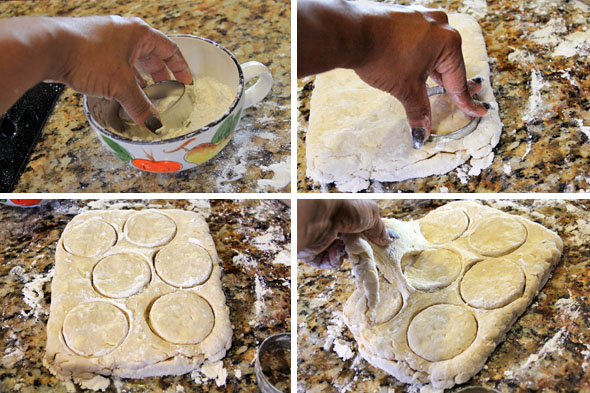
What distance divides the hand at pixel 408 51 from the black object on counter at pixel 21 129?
0.85 metres

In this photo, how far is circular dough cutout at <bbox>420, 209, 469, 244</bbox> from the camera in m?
1.20

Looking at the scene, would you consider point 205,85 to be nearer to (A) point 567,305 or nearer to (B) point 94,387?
(B) point 94,387

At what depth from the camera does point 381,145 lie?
114 centimetres

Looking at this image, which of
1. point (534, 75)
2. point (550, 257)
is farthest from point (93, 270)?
point (534, 75)

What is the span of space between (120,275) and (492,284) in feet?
2.60

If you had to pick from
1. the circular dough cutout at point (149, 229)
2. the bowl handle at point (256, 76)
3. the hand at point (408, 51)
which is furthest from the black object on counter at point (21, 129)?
the hand at point (408, 51)

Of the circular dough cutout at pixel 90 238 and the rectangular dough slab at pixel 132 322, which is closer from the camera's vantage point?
the rectangular dough slab at pixel 132 322

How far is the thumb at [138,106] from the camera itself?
87 centimetres

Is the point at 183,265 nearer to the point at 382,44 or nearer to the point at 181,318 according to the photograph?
the point at 181,318

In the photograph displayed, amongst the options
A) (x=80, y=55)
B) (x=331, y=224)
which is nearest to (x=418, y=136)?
(x=331, y=224)

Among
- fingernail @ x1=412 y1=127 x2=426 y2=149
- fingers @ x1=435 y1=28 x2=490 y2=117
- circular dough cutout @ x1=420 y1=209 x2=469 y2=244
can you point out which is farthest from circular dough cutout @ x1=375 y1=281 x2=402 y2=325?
fingers @ x1=435 y1=28 x2=490 y2=117

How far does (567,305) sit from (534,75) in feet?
1.91

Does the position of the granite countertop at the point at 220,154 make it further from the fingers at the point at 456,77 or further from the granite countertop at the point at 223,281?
the fingers at the point at 456,77

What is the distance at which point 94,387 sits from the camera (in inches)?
37.9
